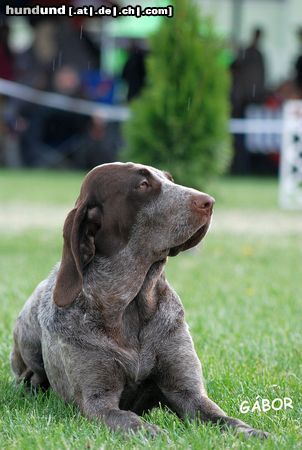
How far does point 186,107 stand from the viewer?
9531 millimetres

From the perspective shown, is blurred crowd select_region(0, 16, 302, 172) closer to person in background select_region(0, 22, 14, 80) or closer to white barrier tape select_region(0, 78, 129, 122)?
person in background select_region(0, 22, 14, 80)

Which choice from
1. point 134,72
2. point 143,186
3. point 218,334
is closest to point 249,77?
point 134,72

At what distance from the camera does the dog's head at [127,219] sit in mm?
3738

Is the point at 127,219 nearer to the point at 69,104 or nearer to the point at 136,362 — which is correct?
the point at 136,362

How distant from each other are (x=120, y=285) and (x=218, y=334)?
1.83 meters

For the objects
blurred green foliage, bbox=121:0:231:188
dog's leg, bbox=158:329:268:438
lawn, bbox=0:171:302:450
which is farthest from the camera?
blurred green foliage, bbox=121:0:231:188

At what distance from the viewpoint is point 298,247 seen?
32.6 ft

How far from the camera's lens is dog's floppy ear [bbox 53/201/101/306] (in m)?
3.76

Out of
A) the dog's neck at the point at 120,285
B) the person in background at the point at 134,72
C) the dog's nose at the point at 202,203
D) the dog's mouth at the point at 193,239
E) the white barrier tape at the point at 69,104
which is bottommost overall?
the white barrier tape at the point at 69,104

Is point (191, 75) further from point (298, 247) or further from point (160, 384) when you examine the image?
point (160, 384)

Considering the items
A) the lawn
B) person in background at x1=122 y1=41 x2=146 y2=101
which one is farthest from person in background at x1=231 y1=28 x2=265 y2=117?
the lawn

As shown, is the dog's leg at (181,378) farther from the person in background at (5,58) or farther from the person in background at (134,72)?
the person in background at (134,72)

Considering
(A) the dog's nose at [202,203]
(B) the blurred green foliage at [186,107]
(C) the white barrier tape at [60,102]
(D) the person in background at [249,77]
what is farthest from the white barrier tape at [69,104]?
(A) the dog's nose at [202,203]

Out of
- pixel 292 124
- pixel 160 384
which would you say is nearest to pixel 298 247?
pixel 292 124
